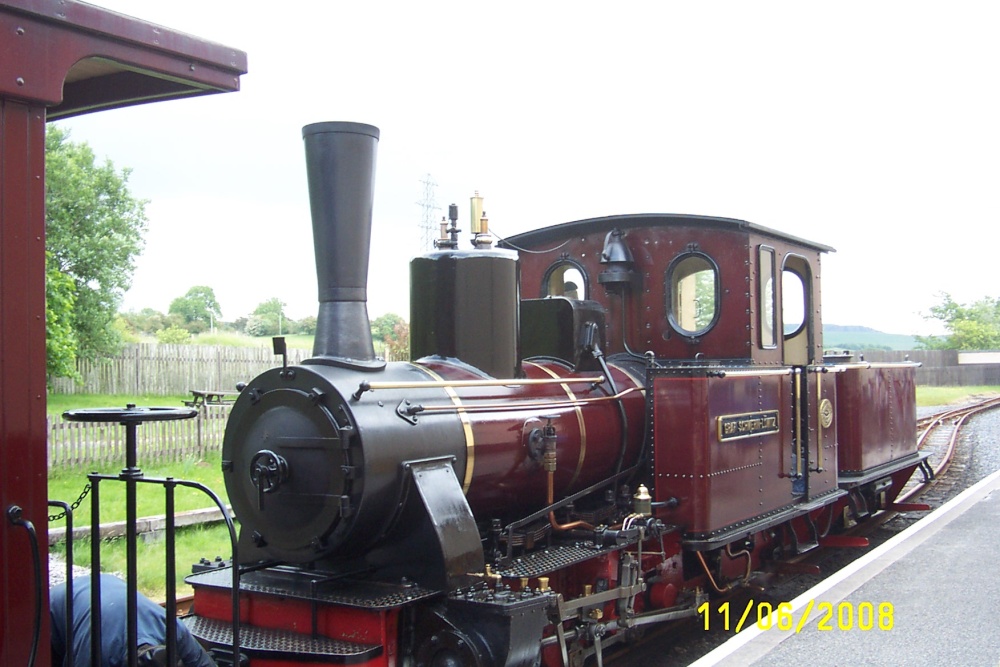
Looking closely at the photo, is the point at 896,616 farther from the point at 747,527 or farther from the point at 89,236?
the point at 89,236

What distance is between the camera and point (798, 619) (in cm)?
492

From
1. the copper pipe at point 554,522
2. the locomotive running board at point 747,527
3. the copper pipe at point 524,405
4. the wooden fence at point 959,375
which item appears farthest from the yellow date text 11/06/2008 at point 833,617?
the wooden fence at point 959,375

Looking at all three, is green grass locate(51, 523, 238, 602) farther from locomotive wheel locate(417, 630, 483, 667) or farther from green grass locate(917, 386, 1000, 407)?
green grass locate(917, 386, 1000, 407)

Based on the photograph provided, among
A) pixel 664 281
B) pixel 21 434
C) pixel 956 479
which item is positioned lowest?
pixel 956 479

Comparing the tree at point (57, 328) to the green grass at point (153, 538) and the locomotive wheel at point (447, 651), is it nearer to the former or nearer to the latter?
the green grass at point (153, 538)

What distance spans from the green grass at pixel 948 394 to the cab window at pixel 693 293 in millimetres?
19090

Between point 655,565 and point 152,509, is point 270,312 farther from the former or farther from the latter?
point 655,565

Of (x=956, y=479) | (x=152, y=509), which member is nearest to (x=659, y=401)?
(x=152, y=509)

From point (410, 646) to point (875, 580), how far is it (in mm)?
3284

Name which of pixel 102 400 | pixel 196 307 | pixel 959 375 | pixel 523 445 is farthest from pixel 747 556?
pixel 196 307

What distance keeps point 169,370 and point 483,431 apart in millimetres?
12791

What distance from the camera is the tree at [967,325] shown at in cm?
4484

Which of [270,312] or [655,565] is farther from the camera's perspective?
[270,312]

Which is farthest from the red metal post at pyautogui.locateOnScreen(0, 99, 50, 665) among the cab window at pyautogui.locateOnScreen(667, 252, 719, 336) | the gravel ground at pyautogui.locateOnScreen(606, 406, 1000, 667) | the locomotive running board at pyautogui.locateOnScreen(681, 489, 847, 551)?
the cab window at pyautogui.locateOnScreen(667, 252, 719, 336)
